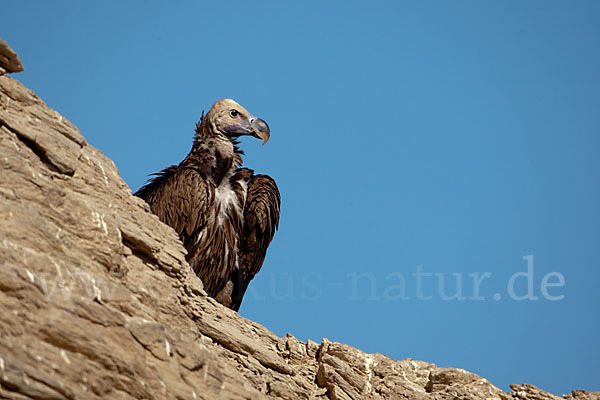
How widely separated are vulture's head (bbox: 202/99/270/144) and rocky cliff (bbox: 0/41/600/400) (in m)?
3.66

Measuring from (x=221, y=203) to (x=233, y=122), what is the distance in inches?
45.1

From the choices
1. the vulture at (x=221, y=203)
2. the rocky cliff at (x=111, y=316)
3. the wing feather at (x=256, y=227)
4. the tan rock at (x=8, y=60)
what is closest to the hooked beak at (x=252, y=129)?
the vulture at (x=221, y=203)

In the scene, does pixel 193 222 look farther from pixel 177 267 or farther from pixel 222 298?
pixel 177 267

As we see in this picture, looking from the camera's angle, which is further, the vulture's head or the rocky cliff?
the vulture's head

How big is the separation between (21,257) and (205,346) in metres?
1.91

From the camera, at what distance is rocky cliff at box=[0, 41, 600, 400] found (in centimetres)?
483

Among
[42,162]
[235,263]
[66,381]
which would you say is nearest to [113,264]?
[42,162]

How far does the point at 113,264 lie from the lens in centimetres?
591

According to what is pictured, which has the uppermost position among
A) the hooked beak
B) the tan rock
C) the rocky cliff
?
the hooked beak

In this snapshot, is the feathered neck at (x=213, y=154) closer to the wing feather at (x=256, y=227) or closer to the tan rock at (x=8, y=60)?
the wing feather at (x=256, y=227)

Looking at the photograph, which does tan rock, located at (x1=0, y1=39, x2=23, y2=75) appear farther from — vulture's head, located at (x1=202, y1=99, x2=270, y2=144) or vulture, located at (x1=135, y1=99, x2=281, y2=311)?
vulture's head, located at (x1=202, y1=99, x2=270, y2=144)

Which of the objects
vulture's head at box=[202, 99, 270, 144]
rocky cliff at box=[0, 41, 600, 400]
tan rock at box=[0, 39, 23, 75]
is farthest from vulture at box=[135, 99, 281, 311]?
tan rock at box=[0, 39, 23, 75]

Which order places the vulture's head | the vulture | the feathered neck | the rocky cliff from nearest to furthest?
the rocky cliff
the vulture
the feathered neck
the vulture's head

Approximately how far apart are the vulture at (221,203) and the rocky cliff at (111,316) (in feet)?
8.16
